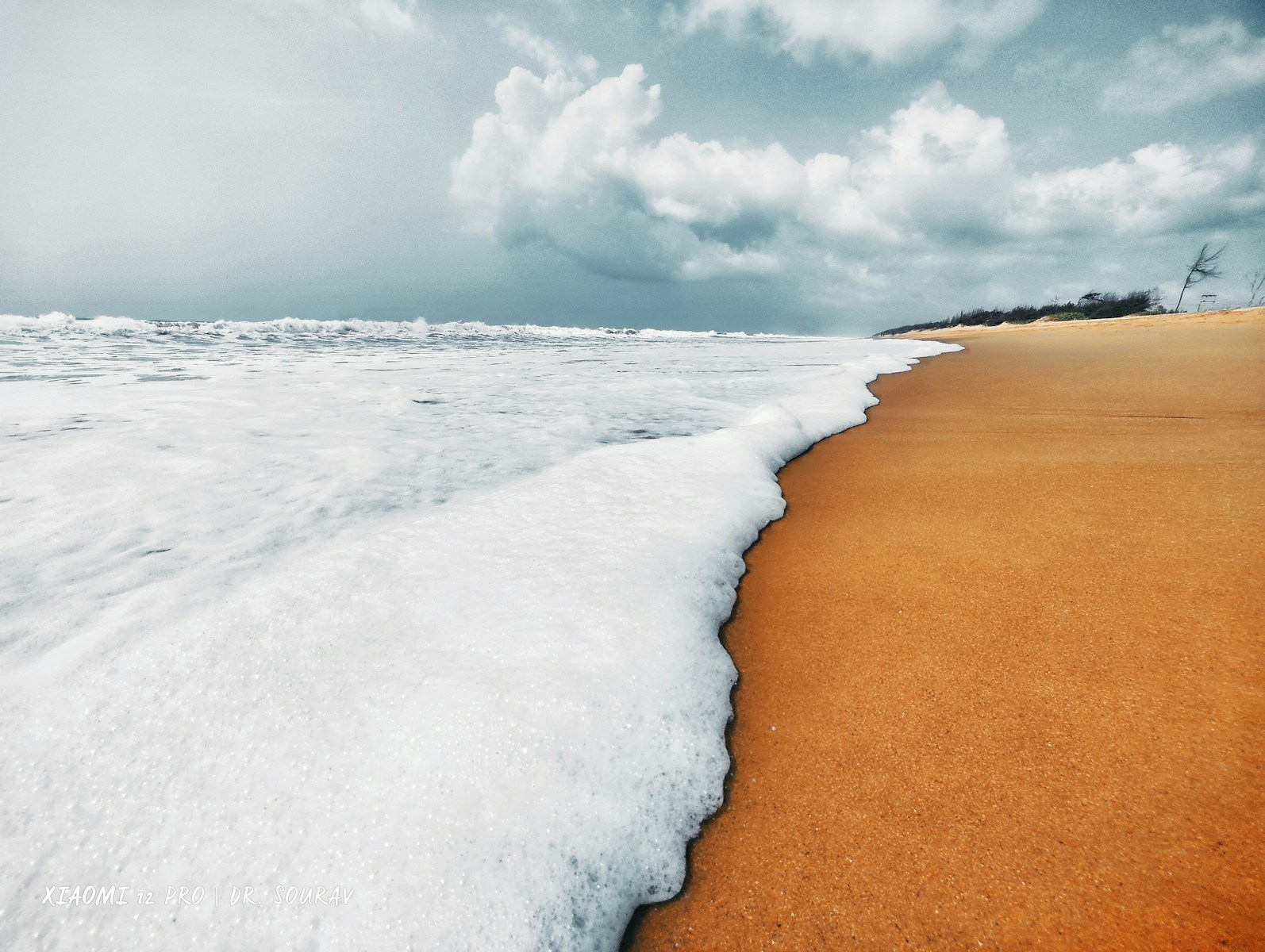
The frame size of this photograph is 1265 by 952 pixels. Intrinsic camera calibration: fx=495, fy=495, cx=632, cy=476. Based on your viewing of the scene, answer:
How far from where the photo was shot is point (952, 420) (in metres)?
3.62

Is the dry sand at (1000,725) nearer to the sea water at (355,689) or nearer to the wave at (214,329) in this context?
the sea water at (355,689)

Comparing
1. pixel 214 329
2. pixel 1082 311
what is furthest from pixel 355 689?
pixel 1082 311

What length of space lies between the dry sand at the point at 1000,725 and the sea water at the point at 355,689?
0.55ft

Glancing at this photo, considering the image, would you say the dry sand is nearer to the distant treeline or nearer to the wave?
the wave

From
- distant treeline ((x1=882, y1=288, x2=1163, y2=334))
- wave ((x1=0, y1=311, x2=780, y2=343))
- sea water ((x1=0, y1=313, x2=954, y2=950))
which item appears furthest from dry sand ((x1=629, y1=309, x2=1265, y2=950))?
distant treeline ((x1=882, y1=288, x2=1163, y2=334))

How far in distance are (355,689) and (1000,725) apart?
147 cm

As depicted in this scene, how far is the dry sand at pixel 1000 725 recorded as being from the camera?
2.61 feet

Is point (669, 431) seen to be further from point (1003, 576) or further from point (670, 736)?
point (670, 736)

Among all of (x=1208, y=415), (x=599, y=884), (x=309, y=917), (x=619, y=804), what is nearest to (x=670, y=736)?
(x=619, y=804)

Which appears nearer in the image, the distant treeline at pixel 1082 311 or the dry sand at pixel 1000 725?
the dry sand at pixel 1000 725

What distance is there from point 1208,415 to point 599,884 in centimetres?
454

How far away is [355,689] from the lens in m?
1.18

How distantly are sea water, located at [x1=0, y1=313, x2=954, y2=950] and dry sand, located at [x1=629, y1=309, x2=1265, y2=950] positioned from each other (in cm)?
17

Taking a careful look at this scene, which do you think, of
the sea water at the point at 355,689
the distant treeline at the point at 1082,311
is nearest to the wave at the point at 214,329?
the sea water at the point at 355,689
